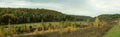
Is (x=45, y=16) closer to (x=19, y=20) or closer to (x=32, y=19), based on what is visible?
(x=32, y=19)

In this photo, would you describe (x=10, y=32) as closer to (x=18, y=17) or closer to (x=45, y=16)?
(x=18, y=17)

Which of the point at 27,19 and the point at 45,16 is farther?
the point at 45,16

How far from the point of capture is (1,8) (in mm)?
193500

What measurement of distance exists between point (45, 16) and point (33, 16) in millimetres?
11811

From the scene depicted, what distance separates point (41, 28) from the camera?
5344 inches

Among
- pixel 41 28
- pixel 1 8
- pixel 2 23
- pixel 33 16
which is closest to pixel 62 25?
pixel 41 28

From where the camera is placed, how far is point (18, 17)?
159 m

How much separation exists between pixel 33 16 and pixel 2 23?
91.6 feet

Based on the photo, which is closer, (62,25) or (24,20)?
(62,25)

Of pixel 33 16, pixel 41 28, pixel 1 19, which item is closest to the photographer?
pixel 41 28

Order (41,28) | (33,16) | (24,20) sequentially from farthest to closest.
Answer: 1. (33,16)
2. (24,20)
3. (41,28)

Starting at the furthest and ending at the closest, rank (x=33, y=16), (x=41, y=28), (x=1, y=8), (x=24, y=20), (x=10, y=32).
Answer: (x=1, y=8)
(x=33, y=16)
(x=24, y=20)
(x=41, y=28)
(x=10, y=32)

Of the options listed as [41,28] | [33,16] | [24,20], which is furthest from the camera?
[33,16]

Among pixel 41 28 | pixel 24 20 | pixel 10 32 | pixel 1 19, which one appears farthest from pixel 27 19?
pixel 10 32
